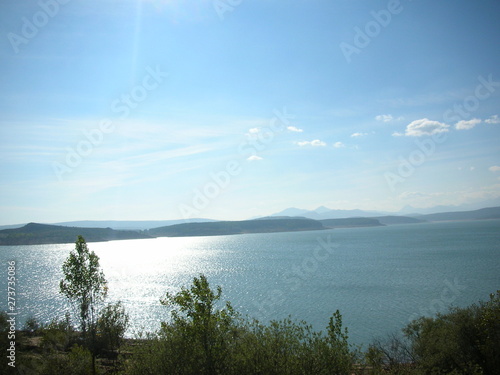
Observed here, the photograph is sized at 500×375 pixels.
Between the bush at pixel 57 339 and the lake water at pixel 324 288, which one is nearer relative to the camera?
the bush at pixel 57 339

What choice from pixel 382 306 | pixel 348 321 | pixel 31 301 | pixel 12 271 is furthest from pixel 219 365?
pixel 31 301

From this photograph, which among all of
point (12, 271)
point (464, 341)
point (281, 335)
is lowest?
point (464, 341)

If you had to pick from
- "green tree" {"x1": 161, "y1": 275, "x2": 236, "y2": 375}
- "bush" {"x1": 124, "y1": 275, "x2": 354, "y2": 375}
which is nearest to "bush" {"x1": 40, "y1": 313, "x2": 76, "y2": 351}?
"bush" {"x1": 124, "y1": 275, "x2": 354, "y2": 375}

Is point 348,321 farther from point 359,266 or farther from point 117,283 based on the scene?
point 117,283

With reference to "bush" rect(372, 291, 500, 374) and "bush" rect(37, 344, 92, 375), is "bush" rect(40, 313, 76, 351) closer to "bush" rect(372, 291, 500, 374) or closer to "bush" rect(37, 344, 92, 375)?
"bush" rect(37, 344, 92, 375)

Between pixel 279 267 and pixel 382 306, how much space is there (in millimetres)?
62841

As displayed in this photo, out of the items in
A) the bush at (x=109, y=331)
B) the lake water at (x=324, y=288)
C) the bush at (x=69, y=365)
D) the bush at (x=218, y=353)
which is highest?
the bush at (x=218, y=353)

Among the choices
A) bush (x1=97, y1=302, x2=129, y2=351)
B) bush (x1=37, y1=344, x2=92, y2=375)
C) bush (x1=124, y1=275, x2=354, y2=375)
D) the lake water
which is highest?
bush (x1=124, y1=275, x2=354, y2=375)

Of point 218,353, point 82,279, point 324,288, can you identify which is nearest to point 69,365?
point 218,353

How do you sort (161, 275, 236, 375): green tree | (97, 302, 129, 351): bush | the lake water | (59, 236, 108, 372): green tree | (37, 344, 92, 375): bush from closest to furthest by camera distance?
(161, 275, 236, 375): green tree
(37, 344, 92, 375): bush
(59, 236, 108, 372): green tree
(97, 302, 129, 351): bush
the lake water

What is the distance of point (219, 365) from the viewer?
1873 cm

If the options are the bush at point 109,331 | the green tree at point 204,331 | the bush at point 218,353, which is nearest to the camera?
the green tree at point 204,331

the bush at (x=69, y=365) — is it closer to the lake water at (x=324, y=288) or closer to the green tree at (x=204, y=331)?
the green tree at (x=204, y=331)

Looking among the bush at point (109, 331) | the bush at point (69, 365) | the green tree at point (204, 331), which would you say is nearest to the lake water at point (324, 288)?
the bush at point (109, 331)
